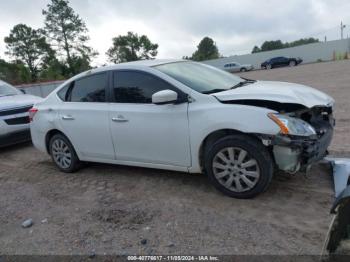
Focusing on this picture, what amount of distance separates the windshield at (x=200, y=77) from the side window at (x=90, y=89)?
90cm

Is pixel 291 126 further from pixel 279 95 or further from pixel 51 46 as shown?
pixel 51 46

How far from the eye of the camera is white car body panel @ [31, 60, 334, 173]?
3.55m

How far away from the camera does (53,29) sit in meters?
50.9

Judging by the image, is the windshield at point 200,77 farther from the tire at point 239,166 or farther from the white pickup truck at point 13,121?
the white pickup truck at point 13,121

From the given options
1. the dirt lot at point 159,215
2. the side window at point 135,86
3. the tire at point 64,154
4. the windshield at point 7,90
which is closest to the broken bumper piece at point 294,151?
the dirt lot at point 159,215

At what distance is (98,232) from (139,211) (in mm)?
545

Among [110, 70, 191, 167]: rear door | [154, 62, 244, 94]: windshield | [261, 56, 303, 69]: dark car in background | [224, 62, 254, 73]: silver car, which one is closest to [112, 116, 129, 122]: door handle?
[110, 70, 191, 167]: rear door

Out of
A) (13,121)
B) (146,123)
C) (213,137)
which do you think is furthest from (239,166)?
(13,121)

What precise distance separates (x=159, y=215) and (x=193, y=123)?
110 centimetres

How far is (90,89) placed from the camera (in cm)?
482

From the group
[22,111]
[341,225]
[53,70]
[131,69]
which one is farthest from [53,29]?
[341,225]

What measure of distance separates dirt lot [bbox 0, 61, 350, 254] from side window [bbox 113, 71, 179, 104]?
1.15 m

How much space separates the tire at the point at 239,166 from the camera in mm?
3449

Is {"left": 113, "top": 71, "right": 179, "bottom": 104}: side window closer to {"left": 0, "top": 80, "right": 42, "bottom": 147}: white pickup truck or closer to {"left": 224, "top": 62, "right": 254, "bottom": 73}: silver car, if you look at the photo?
{"left": 0, "top": 80, "right": 42, "bottom": 147}: white pickup truck
